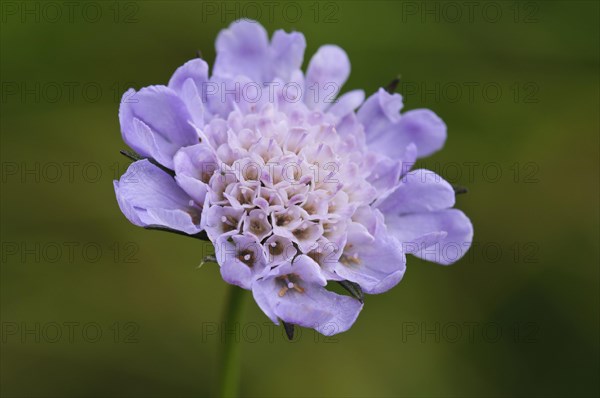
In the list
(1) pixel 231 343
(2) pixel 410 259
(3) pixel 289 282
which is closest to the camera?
(3) pixel 289 282

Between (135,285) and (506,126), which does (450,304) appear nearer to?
(506,126)

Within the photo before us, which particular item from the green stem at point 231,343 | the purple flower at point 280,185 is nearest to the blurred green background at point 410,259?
the green stem at point 231,343

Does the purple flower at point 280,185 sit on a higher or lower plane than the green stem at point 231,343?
higher

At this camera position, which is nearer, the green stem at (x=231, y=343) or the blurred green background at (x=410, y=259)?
the green stem at (x=231, y=343)

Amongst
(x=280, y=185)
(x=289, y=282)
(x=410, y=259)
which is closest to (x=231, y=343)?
(x=289, y=282)

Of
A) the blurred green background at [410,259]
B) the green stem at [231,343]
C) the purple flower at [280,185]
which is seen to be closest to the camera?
the purple flower at [280,185]

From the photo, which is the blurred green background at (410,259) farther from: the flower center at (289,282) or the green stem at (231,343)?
the flower center at (289,282)

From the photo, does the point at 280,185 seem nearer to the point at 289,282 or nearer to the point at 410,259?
the point at 289,282
